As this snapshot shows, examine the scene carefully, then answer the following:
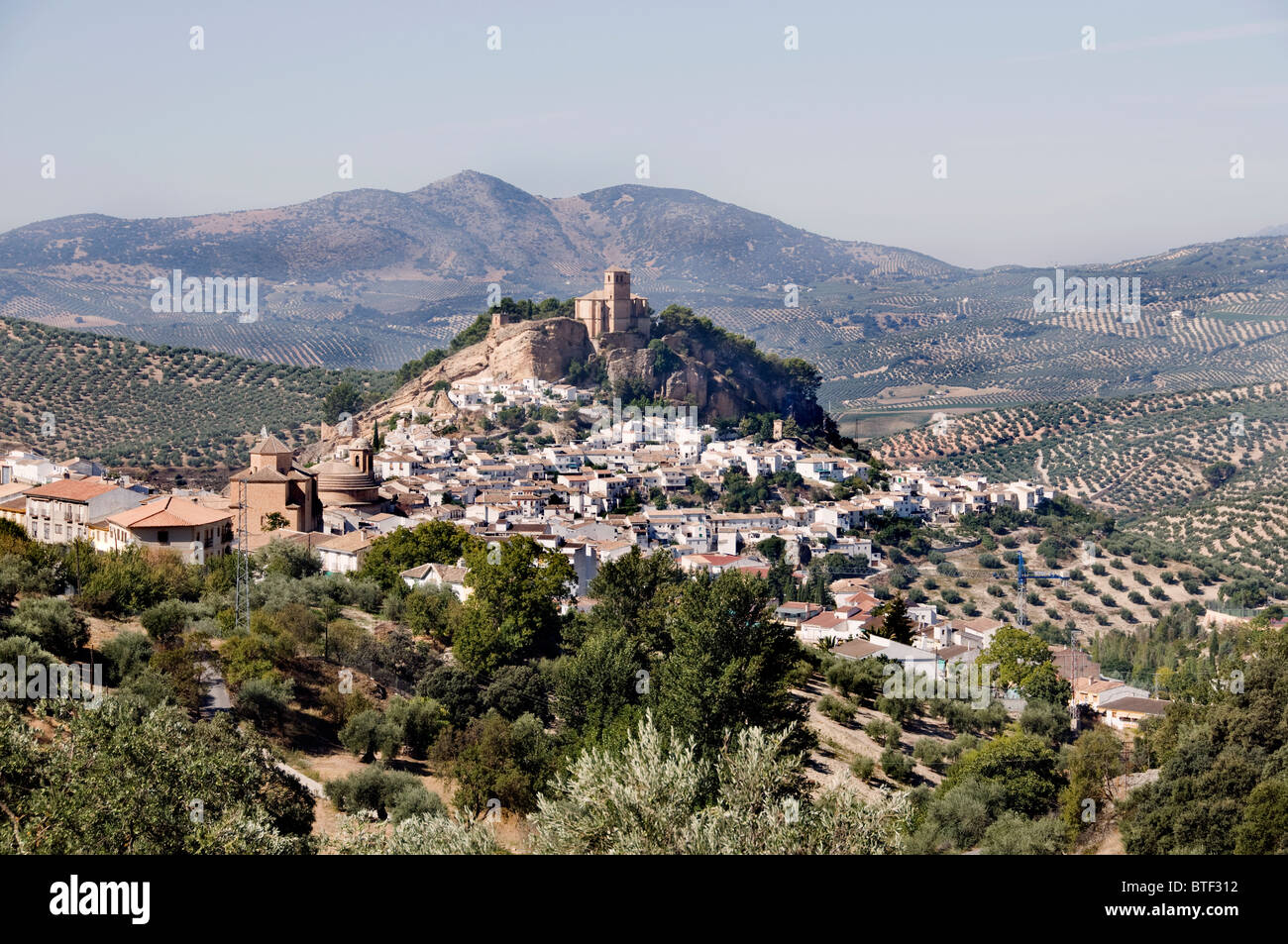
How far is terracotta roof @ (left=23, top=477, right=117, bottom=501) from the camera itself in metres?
23.9

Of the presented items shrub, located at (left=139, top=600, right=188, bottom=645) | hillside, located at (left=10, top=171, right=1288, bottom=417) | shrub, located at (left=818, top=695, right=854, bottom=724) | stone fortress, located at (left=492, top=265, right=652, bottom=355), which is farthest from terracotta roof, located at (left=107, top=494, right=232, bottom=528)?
hillside, located at (left=10, top=171, right=1288, bottom=417)

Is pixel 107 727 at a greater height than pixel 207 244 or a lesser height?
lesser

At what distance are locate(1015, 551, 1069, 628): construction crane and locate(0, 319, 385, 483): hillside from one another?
28896 mm

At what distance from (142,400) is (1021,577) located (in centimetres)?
4362

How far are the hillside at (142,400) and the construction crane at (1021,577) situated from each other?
28896mm

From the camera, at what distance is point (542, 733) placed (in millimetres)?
16375

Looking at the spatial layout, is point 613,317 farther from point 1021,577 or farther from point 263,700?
point 263,700

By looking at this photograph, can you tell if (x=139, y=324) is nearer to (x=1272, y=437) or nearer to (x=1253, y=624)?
(x=1272, y=437)

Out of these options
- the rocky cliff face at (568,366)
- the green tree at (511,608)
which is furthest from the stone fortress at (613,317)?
the green tree at (511,608)

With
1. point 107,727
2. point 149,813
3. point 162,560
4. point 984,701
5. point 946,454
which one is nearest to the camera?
point 149,813

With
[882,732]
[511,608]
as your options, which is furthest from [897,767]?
[511,608]

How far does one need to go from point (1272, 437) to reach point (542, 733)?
6906cm

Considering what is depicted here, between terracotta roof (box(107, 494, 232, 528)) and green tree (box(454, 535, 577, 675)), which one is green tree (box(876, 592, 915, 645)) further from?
terracotta roof (box(107, 494, 232, 528))

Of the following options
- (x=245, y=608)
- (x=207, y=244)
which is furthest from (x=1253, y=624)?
(x=207, y=244)
